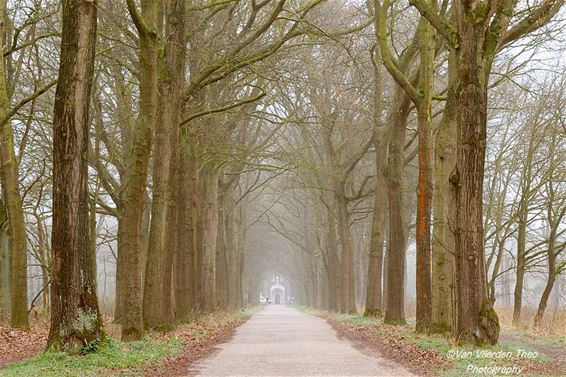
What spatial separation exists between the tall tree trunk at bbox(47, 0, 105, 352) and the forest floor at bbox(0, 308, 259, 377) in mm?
432

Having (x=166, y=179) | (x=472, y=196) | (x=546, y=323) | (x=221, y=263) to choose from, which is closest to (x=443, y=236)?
(x=472, y=196)

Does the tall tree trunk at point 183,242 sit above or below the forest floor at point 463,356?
above

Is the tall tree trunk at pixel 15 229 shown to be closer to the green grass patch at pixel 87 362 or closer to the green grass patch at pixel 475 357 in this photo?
the green grass patch at pixel 87 362

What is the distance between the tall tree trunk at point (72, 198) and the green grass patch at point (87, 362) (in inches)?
11.0

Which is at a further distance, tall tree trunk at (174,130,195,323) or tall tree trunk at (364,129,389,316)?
tall tree trunk at (364,129,389,316)

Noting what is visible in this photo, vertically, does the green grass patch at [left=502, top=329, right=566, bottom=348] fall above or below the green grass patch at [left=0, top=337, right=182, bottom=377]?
below

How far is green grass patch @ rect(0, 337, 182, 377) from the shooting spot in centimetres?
880

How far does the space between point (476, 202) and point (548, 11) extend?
3758 mm

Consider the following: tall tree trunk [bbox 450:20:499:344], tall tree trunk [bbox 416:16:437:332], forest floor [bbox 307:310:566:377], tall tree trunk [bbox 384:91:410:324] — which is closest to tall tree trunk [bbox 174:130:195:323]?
tall tree trunk [bbox 384:91:410:324]

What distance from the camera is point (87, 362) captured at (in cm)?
952

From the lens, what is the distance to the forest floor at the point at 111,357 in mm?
9120

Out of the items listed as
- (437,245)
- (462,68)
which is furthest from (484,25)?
(437,245)

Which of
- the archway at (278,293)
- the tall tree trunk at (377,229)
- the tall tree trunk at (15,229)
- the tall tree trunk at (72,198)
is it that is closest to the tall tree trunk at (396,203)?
the tall tree trunk at (377,229)

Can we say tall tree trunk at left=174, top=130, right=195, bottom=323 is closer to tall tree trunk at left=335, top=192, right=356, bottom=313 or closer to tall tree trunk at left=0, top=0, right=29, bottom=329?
tall tree trunk at left=0, top=0, right=29, bottom=329
